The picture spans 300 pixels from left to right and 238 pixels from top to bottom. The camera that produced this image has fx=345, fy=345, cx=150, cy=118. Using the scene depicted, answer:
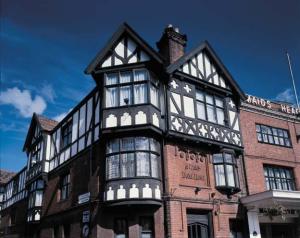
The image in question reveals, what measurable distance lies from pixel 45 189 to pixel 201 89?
11838mm

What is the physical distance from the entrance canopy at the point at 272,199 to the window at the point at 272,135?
13.5ft

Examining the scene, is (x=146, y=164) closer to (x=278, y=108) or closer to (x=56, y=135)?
(x=56, y=135)

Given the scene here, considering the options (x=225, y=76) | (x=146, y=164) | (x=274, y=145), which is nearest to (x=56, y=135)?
(x=146, y=164)

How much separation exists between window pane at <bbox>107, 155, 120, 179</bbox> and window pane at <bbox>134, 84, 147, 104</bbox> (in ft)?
8.62

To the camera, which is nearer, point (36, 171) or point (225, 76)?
point (225, 76)

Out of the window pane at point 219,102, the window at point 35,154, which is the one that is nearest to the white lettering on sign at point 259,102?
the window pane at point 219,102

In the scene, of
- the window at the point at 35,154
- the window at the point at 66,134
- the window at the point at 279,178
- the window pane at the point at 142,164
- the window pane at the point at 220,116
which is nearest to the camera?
the window pane at the point at 142,164

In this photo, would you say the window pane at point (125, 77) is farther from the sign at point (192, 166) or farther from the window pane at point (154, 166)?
the sign at point (192, 166)

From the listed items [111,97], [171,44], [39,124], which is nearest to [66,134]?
[39,124]

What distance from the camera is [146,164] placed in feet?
47.0

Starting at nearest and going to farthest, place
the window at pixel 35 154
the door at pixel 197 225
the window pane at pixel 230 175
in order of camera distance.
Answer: the door at pixel 197 225
the window pane at pixel 230 175
the window at pixel 35 154

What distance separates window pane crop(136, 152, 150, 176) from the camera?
1412 centimetres

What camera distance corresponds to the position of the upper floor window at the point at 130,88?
49.9ft

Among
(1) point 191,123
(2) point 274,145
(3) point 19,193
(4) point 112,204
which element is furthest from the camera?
(3) point 19,193
